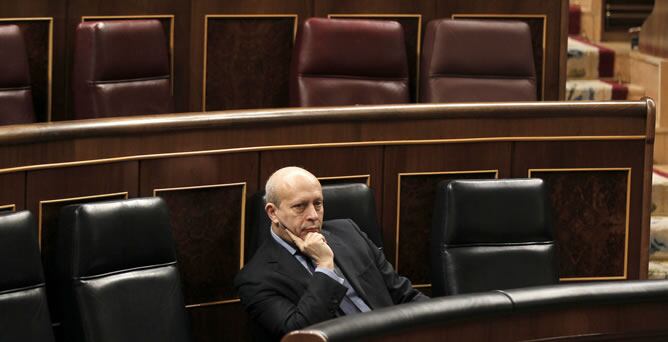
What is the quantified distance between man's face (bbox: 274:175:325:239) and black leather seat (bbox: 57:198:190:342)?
0.49ft

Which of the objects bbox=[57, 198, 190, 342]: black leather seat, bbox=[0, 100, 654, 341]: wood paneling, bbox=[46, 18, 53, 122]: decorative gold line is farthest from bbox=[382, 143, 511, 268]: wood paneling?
bbox=[46, 18, 53, 122]: decorative gold line

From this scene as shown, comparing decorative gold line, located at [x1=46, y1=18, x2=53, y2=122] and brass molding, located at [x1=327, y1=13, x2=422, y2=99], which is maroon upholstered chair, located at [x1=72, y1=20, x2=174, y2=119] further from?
brass molding, located at [x1=327, y1=13, x2=422, y2=99]

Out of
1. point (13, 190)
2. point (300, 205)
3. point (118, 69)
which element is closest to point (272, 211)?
point (300, 205)

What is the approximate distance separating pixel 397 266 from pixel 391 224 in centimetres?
6

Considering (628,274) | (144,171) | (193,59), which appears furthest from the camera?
(193,59)

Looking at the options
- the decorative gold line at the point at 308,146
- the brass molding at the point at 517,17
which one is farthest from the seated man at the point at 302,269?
the brass molding at the point at 517,17

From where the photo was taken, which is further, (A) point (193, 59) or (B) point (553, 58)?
(B) point (553, 58)

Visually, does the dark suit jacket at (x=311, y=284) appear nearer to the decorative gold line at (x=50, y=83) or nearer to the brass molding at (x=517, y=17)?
the decorative gold line at (x=50, y=83)

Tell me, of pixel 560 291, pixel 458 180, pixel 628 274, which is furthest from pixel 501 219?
pixel 560 291

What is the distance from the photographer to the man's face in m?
1.59

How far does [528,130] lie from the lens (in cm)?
194

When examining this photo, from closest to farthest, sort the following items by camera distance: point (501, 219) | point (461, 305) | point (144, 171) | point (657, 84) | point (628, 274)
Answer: point (461, 305) < point (144, 171) < point (501, 219) < point (628, 274) < point (657, 84)

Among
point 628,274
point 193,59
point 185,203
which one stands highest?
point 193,59

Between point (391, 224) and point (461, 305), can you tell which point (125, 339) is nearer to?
point (391, 224)
